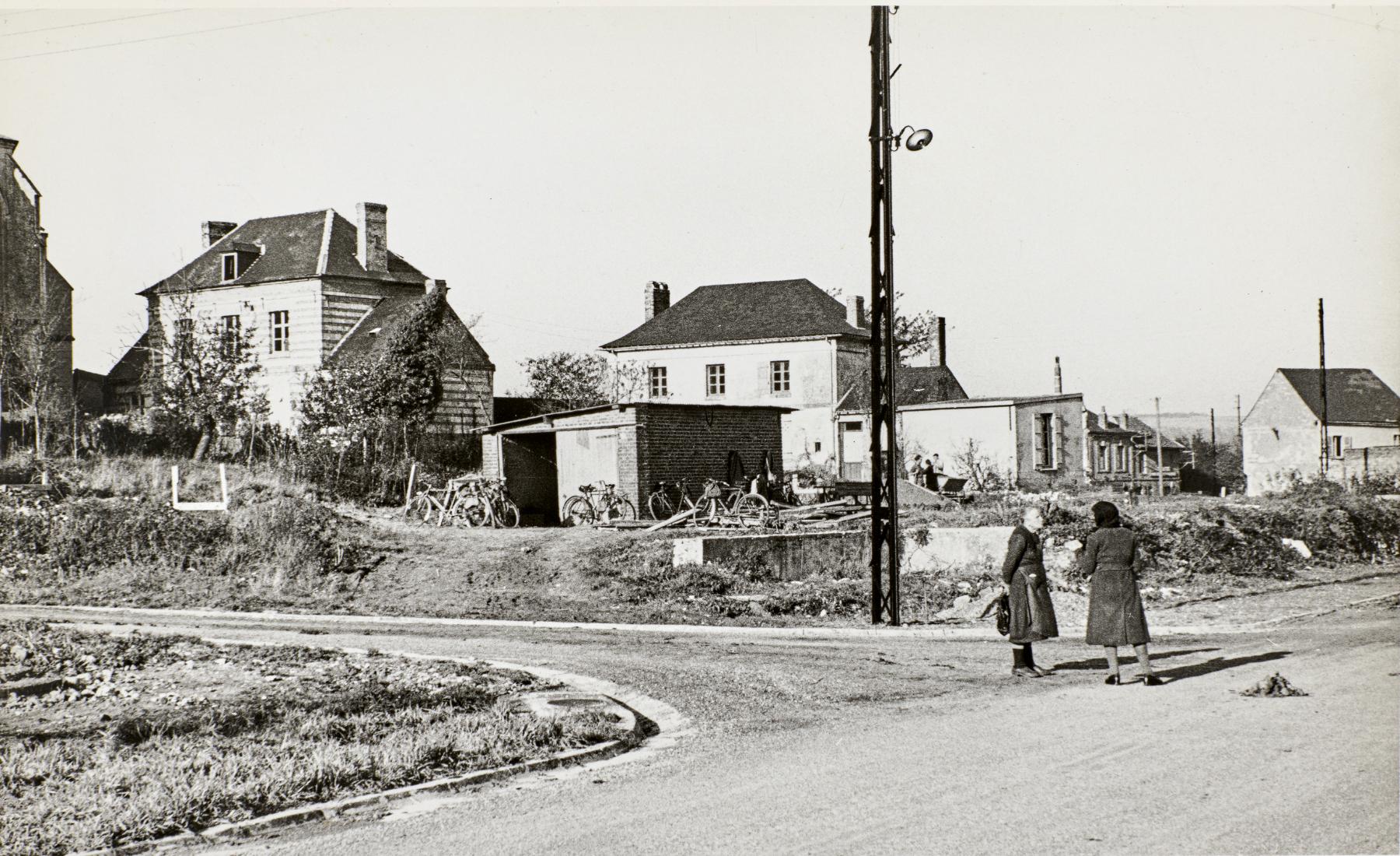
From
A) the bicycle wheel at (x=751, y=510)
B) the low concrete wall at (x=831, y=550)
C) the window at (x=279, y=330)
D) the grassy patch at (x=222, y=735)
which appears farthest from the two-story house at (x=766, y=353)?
the grassy patch at (x=222, y=735)

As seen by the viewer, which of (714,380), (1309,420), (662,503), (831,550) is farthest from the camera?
(1309,420)

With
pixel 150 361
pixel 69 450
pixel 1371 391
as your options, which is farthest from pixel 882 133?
pixel 1371 391

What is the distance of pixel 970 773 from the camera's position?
22.4 feet

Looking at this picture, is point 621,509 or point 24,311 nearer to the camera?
point 621,509

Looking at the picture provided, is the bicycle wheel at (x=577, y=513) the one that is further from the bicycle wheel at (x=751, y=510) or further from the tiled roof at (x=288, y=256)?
the tiled roof at (x=288, y=256)

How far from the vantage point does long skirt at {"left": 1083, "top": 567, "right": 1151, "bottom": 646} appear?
9.73 metres

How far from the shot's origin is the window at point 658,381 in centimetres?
5472

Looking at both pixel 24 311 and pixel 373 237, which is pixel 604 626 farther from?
pixel 373 237

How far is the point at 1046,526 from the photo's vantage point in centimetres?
2005

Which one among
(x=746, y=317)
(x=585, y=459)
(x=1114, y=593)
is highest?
(x=746, y=317)

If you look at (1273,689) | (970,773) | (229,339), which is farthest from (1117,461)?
(970,773)

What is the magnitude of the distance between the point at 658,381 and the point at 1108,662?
4496cm

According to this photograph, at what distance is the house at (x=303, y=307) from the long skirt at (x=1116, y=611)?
32.6 metres

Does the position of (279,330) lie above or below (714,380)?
above
